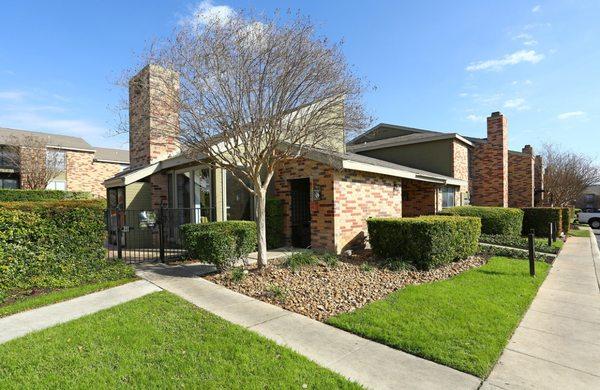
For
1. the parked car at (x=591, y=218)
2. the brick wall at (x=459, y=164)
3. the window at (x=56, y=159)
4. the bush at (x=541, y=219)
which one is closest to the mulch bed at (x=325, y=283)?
the bush at (x=541, y=219)

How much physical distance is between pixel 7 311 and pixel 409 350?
19.5 feet

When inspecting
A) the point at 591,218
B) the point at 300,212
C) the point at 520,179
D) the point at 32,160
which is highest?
the point at 32,160

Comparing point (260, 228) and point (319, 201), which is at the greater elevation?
point (319, 201)

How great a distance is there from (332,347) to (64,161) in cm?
2805

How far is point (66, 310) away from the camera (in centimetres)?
499

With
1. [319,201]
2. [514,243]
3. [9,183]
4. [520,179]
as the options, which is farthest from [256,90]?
[9,183]

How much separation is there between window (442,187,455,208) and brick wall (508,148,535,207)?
773 centimetres

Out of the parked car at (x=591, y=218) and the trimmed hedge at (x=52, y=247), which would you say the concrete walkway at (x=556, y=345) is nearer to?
the trimmed hedge at (x=52, y=247)

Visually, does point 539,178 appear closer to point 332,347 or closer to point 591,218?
point 591,218

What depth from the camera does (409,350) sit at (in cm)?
375

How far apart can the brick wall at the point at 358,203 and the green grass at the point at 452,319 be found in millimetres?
3353

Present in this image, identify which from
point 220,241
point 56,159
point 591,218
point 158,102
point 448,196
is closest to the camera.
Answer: point 220,241

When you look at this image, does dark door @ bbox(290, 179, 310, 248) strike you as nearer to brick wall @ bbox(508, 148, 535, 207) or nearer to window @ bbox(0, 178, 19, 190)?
brick wall @ bbox(508, 148, 535, 207)

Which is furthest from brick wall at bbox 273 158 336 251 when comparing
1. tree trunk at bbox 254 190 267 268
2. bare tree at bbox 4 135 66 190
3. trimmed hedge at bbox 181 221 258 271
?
bare tree at bbox 4 135 66 190
